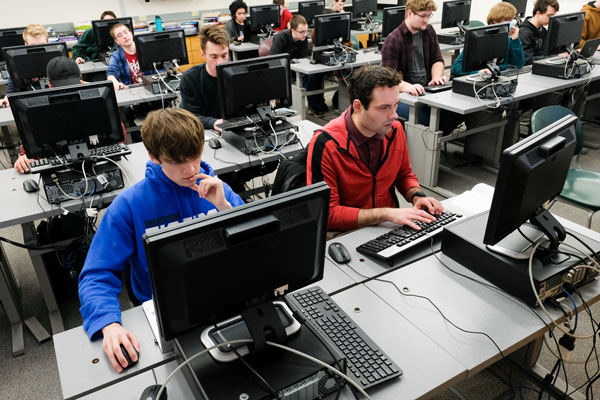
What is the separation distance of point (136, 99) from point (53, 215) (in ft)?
6.13

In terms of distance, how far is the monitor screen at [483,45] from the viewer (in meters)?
3.32

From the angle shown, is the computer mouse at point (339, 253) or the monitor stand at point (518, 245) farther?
the computer mouse at point (339, 253)

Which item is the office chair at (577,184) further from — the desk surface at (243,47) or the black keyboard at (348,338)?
the desk surface at (243,47)

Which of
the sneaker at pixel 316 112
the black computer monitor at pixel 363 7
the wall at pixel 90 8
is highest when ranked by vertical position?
the wall at pixel 90 8

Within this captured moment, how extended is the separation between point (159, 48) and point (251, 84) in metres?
1.57

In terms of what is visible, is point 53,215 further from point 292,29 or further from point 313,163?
point 292,29

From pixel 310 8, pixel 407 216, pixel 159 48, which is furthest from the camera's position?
pixel 310 8

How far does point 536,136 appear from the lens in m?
1.33

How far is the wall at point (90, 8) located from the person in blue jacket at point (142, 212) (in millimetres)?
6773

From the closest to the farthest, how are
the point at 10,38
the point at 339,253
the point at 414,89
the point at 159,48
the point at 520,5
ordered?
the point at 339,253 → the point at 414,89 → the point at 159,48 → the point at 10,38 → the point at 520,5

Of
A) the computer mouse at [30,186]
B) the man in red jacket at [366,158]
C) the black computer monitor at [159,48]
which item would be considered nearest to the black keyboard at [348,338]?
the man in red jacket at [366,158]

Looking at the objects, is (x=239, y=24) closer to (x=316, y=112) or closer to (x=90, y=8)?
(x=316, y=112)

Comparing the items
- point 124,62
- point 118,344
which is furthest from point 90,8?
point 118,344

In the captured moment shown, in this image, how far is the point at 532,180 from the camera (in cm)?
133
